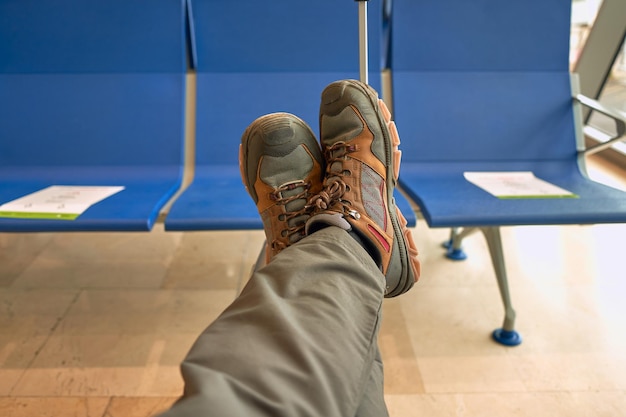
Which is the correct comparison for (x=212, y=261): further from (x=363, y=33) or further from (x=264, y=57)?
(x=363, y=33)

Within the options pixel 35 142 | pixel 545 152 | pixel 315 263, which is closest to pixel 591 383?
pixel 545 152

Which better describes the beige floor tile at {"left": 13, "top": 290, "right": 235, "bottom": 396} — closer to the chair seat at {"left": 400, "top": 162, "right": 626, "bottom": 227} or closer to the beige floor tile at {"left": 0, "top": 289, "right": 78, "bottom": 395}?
the beige floor tile at {"left": 0, "top": 289, "right": 78, "bottom": 395}

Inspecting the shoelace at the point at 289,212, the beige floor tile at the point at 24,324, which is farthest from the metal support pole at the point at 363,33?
the beige floor tile at the point at 24,324

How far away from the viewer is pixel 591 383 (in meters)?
1.17

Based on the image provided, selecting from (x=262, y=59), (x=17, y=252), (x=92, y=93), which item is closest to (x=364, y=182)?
(x=262, y=59)

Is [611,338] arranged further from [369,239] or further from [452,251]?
[369,239]

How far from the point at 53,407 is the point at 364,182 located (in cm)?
90

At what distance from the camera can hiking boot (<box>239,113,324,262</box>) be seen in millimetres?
920

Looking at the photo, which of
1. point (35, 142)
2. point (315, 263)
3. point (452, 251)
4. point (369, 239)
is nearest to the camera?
point (315, 263)

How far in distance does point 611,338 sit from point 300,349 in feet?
3.91

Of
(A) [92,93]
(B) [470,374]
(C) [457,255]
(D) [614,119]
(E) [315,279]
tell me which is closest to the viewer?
(E) [315,279]

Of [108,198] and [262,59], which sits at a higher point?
[262,59]

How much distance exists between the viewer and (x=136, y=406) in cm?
110

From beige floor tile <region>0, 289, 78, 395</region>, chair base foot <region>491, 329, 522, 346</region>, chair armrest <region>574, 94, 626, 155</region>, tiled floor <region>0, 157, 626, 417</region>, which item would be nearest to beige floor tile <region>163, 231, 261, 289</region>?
tiled floor <region>0, 157, 626, 417</region>
